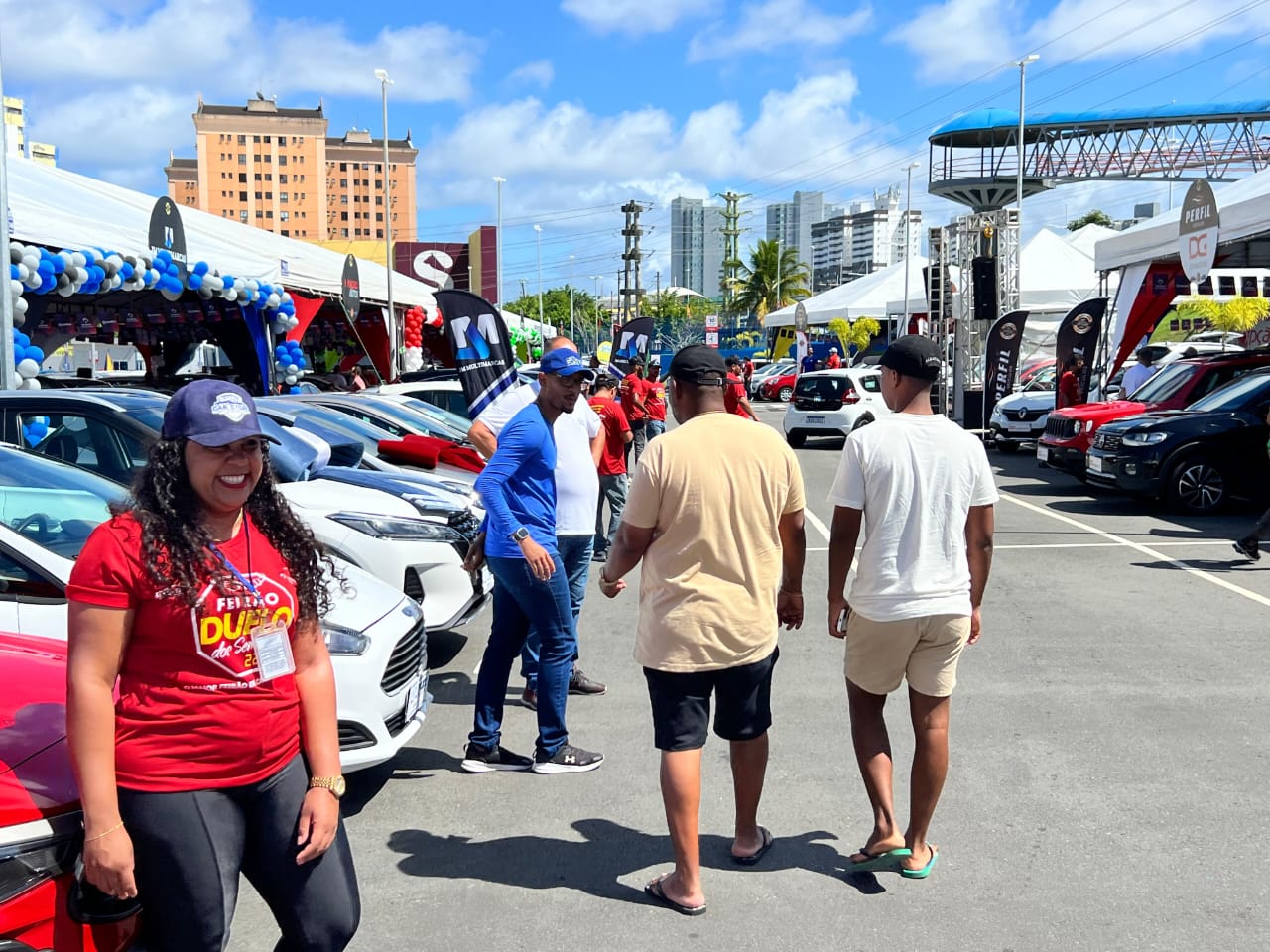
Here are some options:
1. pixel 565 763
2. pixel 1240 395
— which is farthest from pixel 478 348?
pixel 1240 395

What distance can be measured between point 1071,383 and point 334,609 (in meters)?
18.0

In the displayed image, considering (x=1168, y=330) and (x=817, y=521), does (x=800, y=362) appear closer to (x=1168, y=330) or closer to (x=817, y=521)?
(x=1168, y=330)

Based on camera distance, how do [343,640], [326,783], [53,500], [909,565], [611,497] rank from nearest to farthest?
1. [326,783]
2. [909,565]
3. [343,640]
4. [53,500]
5. [611,497]

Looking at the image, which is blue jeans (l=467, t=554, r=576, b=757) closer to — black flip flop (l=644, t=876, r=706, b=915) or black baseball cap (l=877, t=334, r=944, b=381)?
black flip flop (l=644, t=876, r=706, b=915)

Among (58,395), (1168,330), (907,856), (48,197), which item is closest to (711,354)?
(907,856)

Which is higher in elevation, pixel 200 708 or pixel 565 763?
pixel 200 708

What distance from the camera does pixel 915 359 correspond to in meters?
3.82

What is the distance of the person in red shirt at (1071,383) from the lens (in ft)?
65.4

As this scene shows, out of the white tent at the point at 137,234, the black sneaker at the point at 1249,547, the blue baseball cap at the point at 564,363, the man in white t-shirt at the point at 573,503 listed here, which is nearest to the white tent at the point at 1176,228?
the black sneaker at the point at 1249,547

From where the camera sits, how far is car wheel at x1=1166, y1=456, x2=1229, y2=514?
12852mm

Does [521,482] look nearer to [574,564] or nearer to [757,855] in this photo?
[574,564]

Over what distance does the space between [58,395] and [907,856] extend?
5170 mm

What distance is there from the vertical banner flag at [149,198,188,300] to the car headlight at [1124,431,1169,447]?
11695mm

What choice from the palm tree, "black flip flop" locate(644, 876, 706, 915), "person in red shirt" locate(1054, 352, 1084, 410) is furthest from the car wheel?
the palm tree
